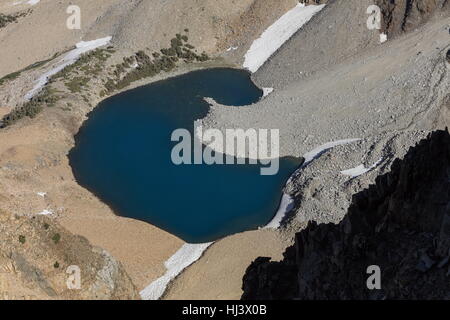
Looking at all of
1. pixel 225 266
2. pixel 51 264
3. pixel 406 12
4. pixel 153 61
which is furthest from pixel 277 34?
pixel 51 264

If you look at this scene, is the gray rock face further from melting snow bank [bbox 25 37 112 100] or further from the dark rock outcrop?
the dark rock outcrop

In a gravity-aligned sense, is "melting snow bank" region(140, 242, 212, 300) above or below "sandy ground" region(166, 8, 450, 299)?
below

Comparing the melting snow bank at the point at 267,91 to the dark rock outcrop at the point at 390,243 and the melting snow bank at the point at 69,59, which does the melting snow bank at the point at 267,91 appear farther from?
the dark rock outcrop at the point at 390,243

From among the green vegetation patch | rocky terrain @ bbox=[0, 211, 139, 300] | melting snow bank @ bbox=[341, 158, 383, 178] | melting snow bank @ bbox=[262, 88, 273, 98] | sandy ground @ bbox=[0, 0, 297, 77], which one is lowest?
rocky terrain @ bbox=[0, 211, 139, 300]

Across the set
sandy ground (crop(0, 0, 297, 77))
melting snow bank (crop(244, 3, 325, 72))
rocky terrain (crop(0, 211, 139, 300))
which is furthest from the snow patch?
sandy ground (crop(0, 0, 297, 77))

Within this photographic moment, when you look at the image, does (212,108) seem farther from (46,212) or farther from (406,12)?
(46,212)
